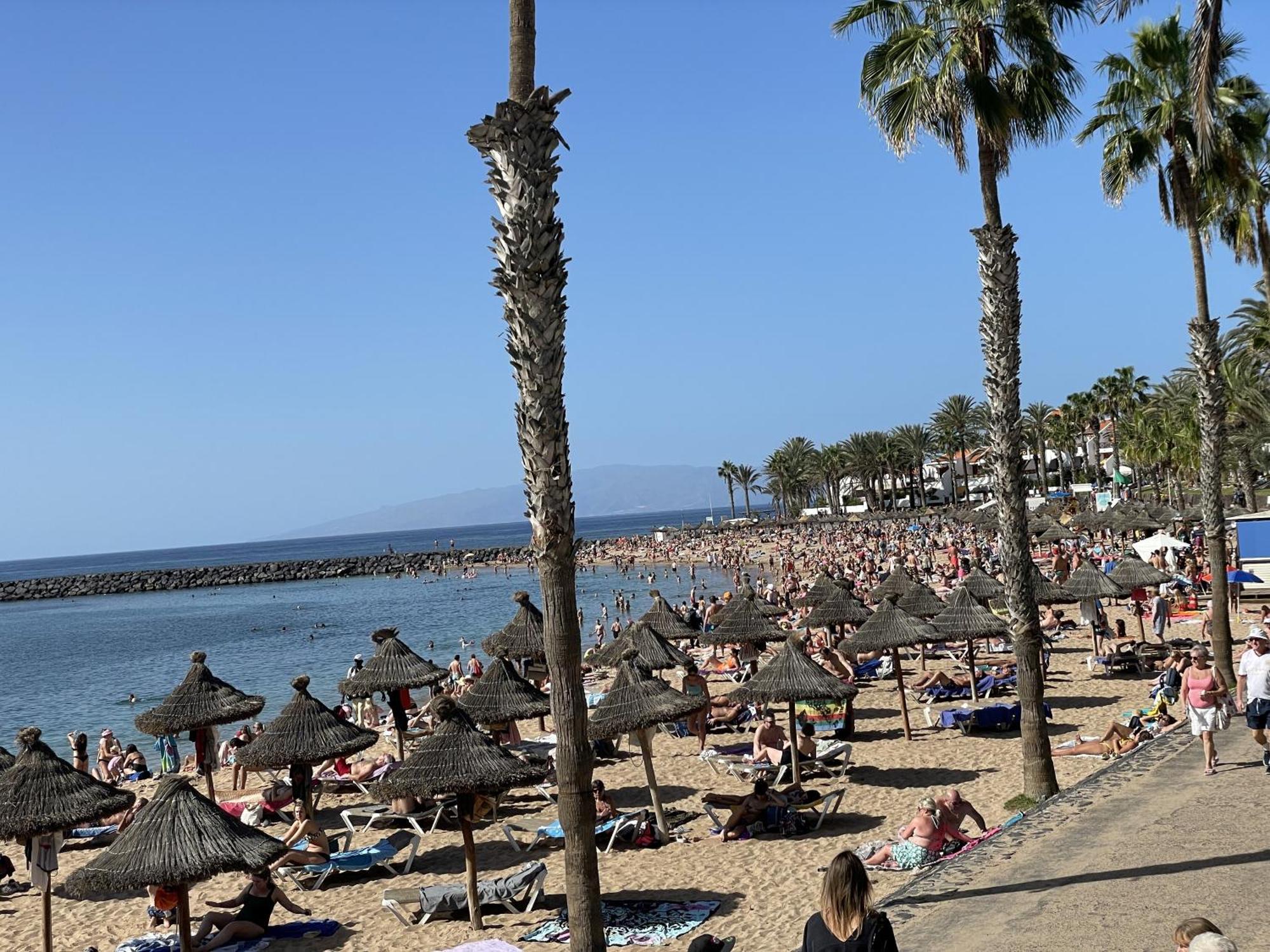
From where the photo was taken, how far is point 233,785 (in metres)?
18.8

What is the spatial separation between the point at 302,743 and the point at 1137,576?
17262mm

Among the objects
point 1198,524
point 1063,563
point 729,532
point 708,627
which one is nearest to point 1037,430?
point 729,532

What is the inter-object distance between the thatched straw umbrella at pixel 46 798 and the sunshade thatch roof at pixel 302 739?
2029mm

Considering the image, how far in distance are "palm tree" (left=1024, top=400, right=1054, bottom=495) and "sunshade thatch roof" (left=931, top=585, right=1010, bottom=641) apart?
233 ft

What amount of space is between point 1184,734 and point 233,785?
50.0ft

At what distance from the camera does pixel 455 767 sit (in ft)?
33.4

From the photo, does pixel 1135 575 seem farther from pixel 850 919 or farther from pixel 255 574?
pixel 255 574

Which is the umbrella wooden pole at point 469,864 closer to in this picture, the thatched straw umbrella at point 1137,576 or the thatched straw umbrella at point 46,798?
the thatched straw umbrella at point 46,798

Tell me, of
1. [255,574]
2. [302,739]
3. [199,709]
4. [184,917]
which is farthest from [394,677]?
[255,574]

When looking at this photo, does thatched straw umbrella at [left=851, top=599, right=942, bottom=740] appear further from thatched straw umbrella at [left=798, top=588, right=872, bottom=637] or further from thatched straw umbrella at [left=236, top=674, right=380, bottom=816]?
thatched straw umbrella at [left=236, top=674, right=380, bottom=816]

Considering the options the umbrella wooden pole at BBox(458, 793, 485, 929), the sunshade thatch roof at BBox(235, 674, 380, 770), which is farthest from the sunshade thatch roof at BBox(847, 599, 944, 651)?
the umbrella wooden pole at BBox(458, 793, 485, 929)

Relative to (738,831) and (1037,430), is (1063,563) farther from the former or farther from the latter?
(1037,430)

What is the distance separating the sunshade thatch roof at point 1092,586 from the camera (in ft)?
67.0

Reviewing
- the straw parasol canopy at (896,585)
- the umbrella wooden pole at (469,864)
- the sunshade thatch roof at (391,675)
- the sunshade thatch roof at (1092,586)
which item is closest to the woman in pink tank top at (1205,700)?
the umbrella wooden pole at (469,864)
